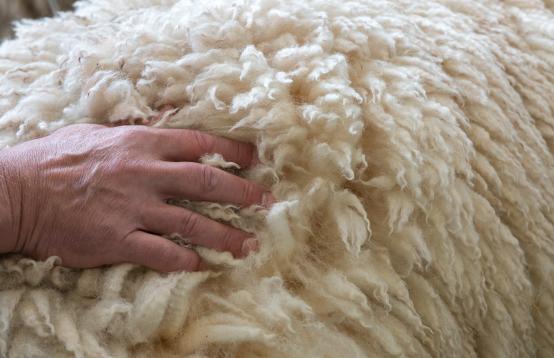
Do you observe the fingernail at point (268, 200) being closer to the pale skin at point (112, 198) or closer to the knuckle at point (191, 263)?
the pale skin at point (112, 198)

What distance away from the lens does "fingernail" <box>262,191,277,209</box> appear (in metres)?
0.76

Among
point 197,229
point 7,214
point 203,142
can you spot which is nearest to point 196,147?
point 203,142

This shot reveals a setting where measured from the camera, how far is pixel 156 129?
77cm

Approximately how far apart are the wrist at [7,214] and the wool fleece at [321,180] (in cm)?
2

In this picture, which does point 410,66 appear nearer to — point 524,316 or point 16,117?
point 524,316

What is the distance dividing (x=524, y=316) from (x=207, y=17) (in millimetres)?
623

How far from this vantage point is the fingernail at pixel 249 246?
2.42 ft

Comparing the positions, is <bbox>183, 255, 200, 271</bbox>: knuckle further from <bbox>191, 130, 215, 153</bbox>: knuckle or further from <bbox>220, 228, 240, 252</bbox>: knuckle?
<bbox>191, 130, 215, 153</bbox>: knuckle

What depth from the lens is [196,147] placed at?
779 mm

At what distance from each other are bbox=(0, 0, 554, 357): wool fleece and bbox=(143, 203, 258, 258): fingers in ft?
0.05

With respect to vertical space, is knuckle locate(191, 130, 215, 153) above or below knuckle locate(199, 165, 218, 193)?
above

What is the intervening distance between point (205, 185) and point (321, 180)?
14 cm

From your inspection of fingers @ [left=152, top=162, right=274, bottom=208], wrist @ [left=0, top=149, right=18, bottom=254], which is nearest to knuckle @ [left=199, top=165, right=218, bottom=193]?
fingers @ [left=152, top=162, right=274, bottom=208]

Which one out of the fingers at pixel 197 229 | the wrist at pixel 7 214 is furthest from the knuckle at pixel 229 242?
the wrist at pixel 7 214
